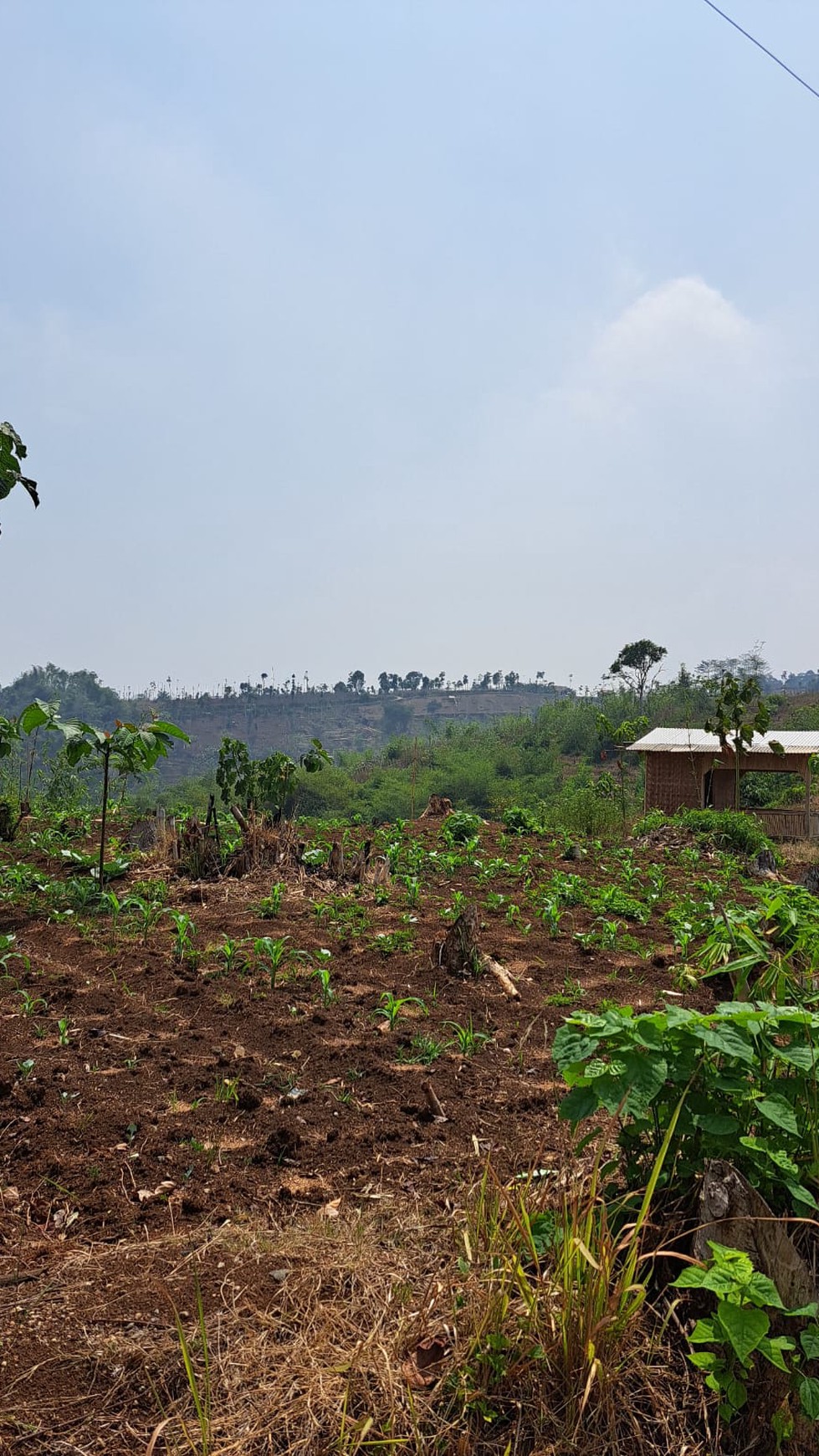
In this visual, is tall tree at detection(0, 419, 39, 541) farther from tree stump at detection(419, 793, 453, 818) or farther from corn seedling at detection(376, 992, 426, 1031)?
tree stump at detection(419, 793, 453, 818)

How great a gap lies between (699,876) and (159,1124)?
19.5ft

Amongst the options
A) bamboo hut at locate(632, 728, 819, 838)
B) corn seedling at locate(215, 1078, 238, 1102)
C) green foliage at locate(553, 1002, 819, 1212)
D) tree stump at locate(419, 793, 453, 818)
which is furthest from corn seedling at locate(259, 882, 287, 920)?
bamboo hut at locate(632, 728, 819, 838)

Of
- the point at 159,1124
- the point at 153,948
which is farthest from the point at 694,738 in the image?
Result: the point at 159,1124

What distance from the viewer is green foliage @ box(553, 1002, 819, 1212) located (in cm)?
172

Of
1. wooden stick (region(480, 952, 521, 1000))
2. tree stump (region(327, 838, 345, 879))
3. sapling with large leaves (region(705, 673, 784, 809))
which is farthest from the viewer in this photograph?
sapling with large leaves (region(705, 673, 784, 809))

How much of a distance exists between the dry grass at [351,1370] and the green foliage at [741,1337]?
0.35ft

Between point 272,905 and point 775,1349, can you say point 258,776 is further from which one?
point 775,1349

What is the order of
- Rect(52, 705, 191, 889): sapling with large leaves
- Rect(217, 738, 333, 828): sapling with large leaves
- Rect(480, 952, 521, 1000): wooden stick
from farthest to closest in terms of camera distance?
Rect(217, 738, 333, 828): sapling with large leaves < Rect(52, 705, 191, 889): sapling with large leaves < Rect(480, 952, 521, 1000): wooden stick

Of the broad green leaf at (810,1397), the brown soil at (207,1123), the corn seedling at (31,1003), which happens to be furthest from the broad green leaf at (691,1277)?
the corn seedling at (31,1003)

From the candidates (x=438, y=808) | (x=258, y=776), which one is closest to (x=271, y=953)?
(x=258, y=776)

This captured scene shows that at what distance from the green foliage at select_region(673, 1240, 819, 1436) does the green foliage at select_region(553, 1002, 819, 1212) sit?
23 cm

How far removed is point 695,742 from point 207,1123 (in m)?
15.1

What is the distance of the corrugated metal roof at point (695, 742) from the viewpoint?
51.5 feet

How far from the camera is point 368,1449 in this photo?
4.99 ft
